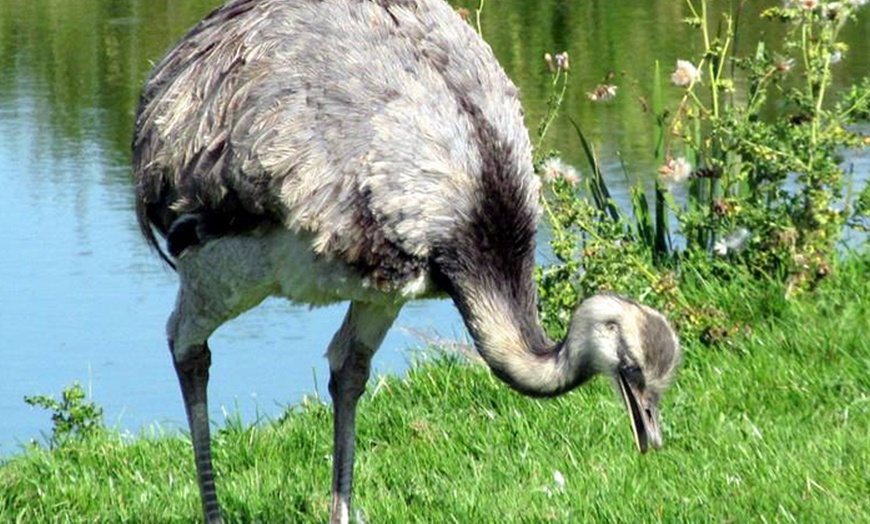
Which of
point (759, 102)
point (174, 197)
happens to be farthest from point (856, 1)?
point (174, 197)

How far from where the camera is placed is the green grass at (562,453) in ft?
19.8

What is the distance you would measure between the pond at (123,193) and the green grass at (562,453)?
26.6 inches

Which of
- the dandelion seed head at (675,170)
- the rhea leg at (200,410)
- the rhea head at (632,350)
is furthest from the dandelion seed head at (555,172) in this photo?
the rhea head at (632,350)

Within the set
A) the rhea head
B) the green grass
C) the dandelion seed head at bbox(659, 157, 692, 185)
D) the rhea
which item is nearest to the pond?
the green grass

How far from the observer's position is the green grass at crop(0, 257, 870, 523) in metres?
6.05

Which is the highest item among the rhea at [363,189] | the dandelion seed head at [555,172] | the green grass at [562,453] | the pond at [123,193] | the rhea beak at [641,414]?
the rhea at [363,189]

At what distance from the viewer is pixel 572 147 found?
1197 cm

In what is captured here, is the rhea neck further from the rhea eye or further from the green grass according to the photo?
the green grass

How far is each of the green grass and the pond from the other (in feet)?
2.22

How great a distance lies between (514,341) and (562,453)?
892 millimetres

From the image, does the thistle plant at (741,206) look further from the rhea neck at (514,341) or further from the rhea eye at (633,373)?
the rhea eye at (633,373)

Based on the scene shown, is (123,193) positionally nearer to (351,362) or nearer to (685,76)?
(685,76)

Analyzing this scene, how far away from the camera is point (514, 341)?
5.88 metres

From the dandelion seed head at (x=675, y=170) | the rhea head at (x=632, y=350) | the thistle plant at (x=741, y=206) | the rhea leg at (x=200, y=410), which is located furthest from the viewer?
the dandelion seed head at (x=675, y=170)
